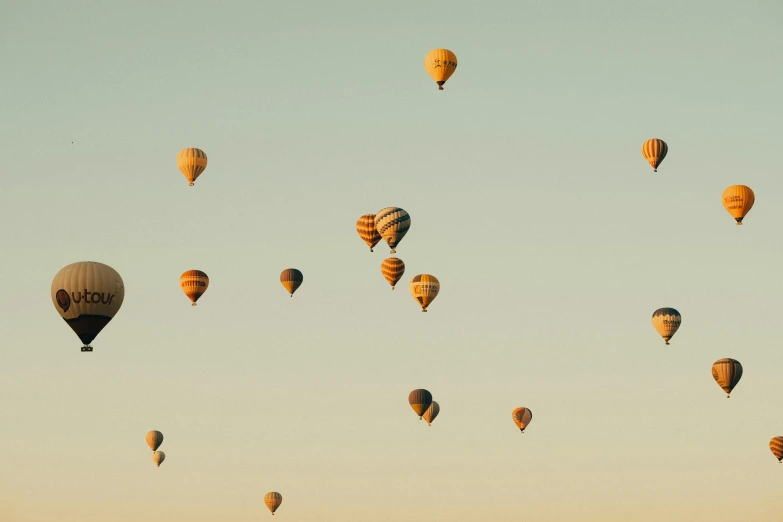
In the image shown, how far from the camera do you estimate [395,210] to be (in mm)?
101875

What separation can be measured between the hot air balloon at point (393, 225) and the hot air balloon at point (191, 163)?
39.9ft

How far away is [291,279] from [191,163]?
1281 cm

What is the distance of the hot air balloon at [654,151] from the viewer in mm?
105250

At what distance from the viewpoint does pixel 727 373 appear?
107062mm

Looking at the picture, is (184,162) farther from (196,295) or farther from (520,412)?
(520,412)

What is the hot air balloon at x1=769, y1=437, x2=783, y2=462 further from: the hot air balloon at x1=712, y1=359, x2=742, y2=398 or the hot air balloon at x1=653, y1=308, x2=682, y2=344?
the hot air balloon at x1=653, y1=308, x2=682, y2=344

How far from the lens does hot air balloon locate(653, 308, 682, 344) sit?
4232 inches

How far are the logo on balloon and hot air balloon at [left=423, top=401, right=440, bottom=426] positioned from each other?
3915cm

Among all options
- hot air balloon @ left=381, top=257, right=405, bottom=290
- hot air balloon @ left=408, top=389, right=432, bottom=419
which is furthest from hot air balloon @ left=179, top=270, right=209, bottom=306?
hot air balloon @ left=408, top=389, right=432, bottom=419

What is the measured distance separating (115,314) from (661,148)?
39.5m

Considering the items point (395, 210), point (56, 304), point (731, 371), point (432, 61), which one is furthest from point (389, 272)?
point (56, 304)

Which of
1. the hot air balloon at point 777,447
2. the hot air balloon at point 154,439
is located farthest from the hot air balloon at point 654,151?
the hot air balloon at point 154,439

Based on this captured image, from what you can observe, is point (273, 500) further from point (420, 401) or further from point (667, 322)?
point (667, 322)

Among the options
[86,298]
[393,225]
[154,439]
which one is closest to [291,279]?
[393,225]
